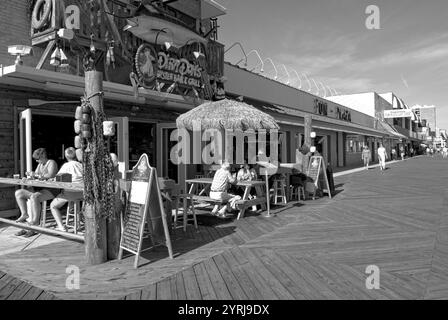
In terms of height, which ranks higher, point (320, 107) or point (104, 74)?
point (320, 107)

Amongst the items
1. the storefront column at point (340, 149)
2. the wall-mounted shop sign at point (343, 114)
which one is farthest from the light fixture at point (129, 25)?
the wall-mounted shop sign at point (343, 114)

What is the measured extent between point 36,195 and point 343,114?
2561cm

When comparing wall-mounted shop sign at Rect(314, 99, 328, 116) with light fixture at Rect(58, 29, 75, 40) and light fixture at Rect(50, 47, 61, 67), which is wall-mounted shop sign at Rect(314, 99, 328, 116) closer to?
light fixture at Rect(58, 29, 75, 40)

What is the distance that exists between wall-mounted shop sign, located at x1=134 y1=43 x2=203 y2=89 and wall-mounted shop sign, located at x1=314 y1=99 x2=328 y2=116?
13465 millimetres

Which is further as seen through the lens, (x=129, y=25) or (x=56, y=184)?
(x=129, y=25)

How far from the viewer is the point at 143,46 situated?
8.30m

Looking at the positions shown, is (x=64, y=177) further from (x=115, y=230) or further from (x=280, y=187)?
(x=280, y=187)

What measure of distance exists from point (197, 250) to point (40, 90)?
449cm

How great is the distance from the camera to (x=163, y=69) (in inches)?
354

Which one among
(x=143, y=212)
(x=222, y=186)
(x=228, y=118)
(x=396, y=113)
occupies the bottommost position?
(x=143, y=212)

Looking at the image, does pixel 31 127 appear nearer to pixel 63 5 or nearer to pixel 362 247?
pixel 63 5

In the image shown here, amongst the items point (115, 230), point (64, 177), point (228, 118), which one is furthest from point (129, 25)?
point (115, 230)

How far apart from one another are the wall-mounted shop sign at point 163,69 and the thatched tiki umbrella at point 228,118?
1397 mm
